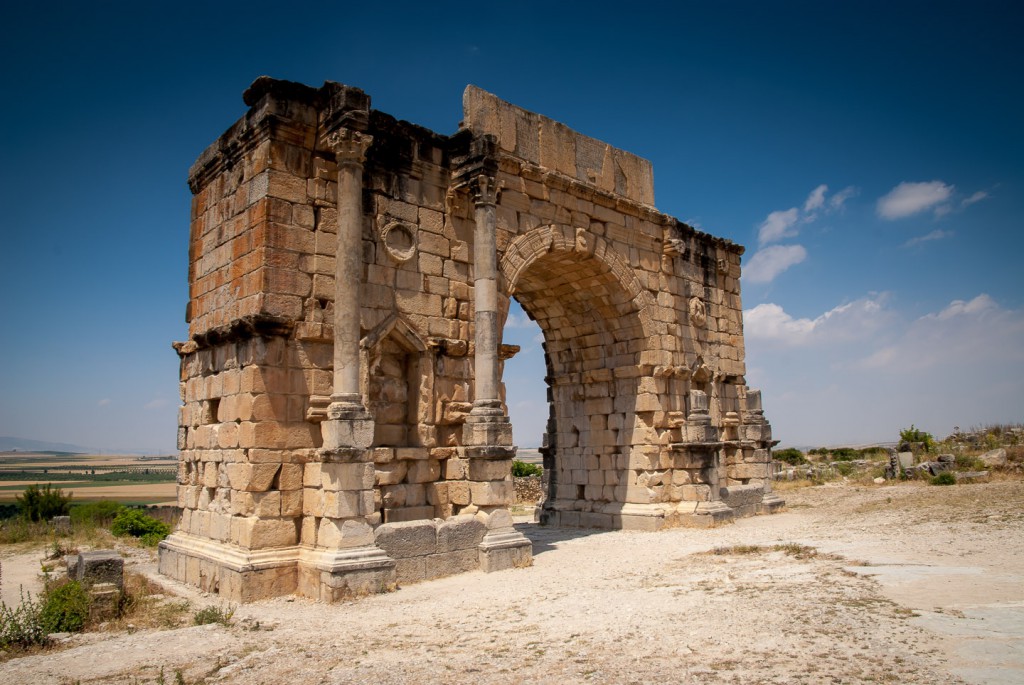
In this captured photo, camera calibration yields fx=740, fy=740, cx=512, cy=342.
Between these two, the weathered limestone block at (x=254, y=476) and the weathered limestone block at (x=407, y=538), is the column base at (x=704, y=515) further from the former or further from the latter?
the weathered limestone block at (x=254, y=476)

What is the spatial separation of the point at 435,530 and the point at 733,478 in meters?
8.45

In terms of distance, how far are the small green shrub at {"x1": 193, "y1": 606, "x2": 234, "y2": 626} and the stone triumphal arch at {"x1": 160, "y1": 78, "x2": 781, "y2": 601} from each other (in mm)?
695

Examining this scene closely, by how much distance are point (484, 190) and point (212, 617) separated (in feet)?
19.6

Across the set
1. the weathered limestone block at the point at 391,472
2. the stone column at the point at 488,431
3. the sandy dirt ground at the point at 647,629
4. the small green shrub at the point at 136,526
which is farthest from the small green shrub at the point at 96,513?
the stone column at the point at 488,431

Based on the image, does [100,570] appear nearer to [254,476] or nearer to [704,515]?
[254,476]

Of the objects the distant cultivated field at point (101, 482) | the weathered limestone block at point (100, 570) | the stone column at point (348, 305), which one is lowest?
the distant cultivated field at point (101, 482)

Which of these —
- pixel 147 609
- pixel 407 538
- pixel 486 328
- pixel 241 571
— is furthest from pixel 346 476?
pixel 486 328

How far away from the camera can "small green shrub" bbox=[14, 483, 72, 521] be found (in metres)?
15.4

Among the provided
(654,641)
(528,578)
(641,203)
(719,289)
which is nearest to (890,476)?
(719,289)

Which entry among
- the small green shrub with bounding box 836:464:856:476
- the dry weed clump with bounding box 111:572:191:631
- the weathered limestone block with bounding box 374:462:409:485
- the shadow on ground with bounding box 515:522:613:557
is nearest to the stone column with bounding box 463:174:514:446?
the weathered limestone block with bounding box 374:462:409:485

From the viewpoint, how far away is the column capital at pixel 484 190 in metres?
9.75

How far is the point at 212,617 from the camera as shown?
648 cm

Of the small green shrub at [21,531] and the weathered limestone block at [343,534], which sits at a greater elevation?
the weathered limestone block at [343,534]

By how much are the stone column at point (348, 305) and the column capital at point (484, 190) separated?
1.74 m
